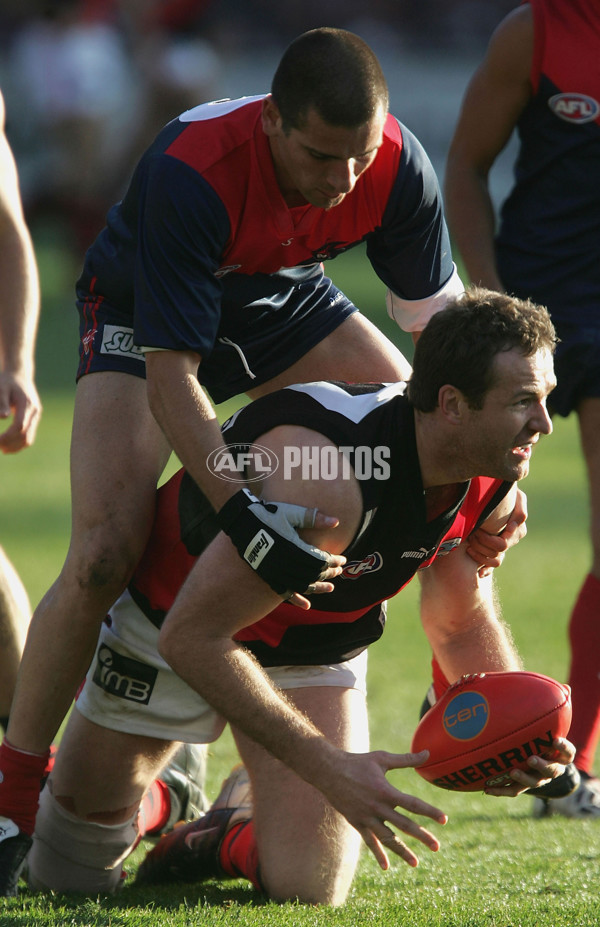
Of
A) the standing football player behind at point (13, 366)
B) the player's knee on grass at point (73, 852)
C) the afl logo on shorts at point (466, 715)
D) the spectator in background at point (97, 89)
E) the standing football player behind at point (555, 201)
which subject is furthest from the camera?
the spectator in background at point (97, 89)

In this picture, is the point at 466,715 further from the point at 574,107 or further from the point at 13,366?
the point at 574,107

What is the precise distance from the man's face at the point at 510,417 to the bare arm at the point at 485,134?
120cm

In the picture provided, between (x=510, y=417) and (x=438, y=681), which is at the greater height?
(x=510, y=417)

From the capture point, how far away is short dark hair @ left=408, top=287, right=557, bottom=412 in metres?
3.06

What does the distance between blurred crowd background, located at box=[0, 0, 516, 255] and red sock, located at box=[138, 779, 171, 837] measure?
11928 mm

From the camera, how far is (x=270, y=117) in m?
3.40

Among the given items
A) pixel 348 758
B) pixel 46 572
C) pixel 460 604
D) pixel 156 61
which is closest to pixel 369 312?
pixel 156 61

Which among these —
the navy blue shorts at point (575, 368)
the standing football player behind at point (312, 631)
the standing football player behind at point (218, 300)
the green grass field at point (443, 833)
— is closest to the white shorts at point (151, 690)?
the standing football player behind at point (312, 631)

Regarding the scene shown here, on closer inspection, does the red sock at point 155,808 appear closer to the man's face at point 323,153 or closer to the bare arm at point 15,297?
the bare arm at point 15,297

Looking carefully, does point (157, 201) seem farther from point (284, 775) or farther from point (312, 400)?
point (284, 775)

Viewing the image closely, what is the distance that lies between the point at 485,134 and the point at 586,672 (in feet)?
6.10

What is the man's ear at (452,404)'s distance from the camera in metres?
3.08

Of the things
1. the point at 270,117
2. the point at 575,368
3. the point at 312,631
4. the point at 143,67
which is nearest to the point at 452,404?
the point at 312,631

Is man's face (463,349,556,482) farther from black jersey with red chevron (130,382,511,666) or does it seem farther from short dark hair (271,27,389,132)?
short dark hair (271,27,389,132)
